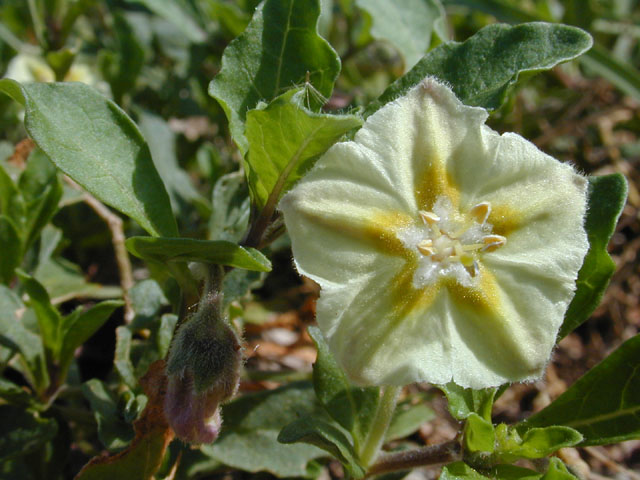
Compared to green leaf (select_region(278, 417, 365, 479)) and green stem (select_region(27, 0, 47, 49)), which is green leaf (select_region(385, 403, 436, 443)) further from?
green stem (select_region(27, 0, 47, 49))

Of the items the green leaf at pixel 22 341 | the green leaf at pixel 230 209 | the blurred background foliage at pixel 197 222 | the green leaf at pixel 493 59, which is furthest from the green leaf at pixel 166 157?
the green leaf at pixel 493 59

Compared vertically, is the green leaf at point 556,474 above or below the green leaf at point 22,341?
above

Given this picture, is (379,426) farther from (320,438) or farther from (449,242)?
(449,242)

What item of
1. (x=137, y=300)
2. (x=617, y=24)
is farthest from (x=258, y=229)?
(x=617, y=24)

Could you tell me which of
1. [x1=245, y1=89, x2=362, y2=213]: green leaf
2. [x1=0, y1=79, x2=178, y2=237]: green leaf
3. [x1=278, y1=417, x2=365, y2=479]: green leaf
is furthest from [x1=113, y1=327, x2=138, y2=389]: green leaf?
[x1=245, y1=89, x2=362, y2=213]: green leaf

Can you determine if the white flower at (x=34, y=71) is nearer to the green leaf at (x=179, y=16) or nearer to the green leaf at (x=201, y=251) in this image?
the green leaf at (x=179, y=16)
